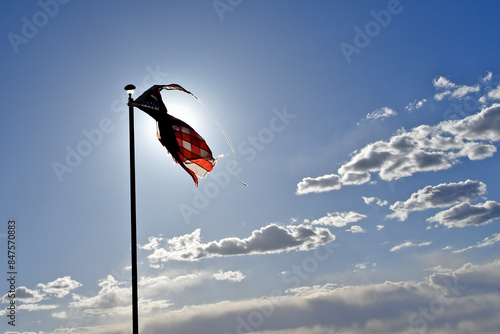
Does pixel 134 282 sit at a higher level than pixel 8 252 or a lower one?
lower

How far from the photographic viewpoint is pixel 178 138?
17.0 metres

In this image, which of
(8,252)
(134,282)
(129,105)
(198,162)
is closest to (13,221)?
(8,252)

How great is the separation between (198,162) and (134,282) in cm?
716

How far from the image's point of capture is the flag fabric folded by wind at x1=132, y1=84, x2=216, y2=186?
15.9m

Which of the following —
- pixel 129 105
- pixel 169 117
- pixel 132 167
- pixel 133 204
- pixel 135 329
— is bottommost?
pixel 135 329

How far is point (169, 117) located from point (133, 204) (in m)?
5.51

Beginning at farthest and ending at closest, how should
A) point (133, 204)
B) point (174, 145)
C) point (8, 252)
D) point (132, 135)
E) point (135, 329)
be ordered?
1. point (8, 252)
2. point (174, 145)
3. point (132, 135)
4. point (133, 204)
5. point (135, 329)

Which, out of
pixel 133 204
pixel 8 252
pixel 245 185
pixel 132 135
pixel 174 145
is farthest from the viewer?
pixel 8 252

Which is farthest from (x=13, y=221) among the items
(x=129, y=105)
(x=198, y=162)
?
(x=129, y=105)

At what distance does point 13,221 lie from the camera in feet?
91.5

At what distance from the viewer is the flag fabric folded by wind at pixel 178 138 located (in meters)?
15.9

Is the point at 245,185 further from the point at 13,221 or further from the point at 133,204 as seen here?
the point at 13,221

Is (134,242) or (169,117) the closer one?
(134,242)

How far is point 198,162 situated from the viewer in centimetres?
1784
